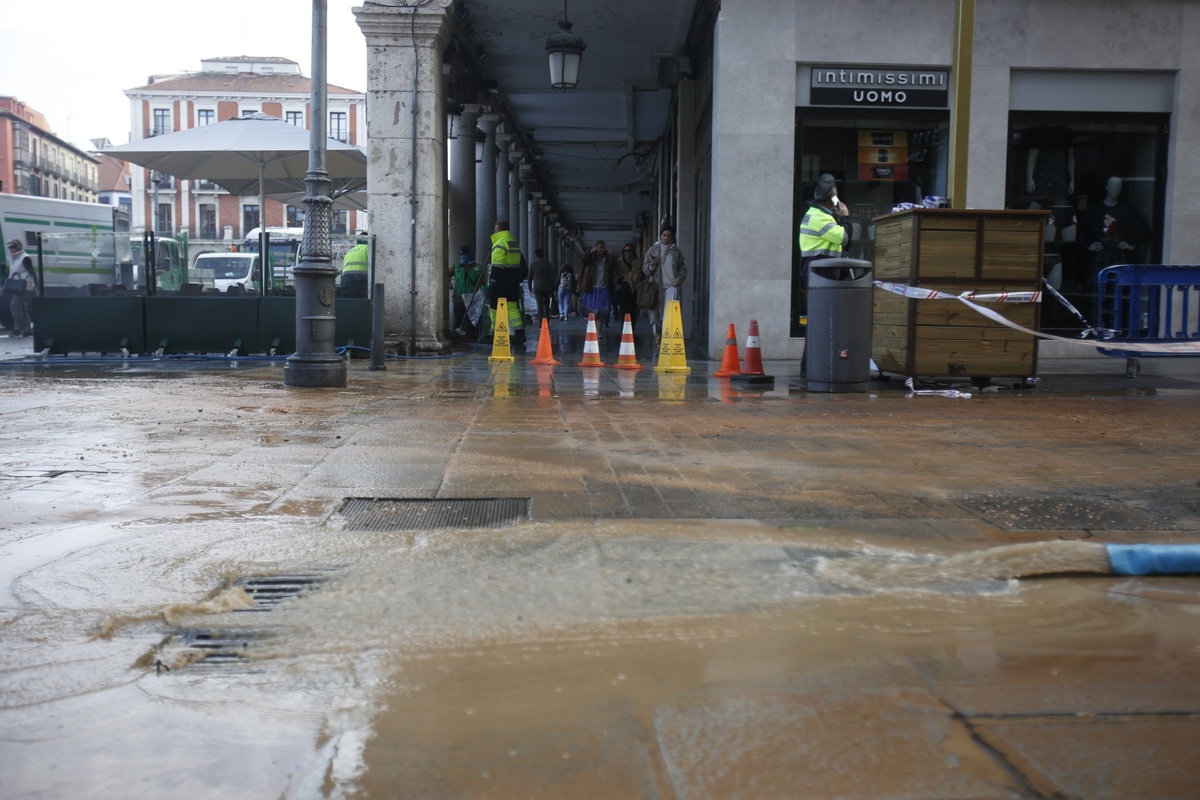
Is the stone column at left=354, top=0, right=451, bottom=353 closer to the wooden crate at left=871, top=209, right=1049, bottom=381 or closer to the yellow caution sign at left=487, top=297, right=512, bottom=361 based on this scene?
the yellow caution sign at left=487, top=297, right=512, bottom=361

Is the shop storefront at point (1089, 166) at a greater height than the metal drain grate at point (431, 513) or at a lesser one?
greater

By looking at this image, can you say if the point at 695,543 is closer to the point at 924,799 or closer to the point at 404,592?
the point at 404,592

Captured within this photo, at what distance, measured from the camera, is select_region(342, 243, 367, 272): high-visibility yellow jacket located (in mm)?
15414

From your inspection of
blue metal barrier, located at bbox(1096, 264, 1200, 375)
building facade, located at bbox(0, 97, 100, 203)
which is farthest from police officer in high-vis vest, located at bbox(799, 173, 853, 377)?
building facade, located at bbox(0, 97, 100, 203)

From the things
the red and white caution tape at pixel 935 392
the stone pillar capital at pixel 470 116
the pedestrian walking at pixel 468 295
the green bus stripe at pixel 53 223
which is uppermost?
the stone pillar capital at pixel 470 116

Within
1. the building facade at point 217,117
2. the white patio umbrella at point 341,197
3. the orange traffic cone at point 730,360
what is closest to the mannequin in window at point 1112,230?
the orange traffic cone at point 730,360

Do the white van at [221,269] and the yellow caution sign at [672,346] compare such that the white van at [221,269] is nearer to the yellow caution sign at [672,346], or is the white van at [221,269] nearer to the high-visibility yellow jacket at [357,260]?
the high-visibility yellow jacket at [357,260]

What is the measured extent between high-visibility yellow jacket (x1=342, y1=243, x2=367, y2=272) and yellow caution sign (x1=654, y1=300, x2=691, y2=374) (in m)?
4.93

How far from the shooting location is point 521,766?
228 cm

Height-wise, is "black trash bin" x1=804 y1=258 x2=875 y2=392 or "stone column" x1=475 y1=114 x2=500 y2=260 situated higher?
"stone column" x1=475 y1=114 x2=500 y2=260

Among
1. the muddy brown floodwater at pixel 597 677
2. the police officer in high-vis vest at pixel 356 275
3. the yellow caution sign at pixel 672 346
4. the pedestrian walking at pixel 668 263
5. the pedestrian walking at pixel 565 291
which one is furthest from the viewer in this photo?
the pedestrian walking at pixel 565 291

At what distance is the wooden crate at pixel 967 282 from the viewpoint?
34.2ft

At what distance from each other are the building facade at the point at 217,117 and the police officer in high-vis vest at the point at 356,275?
2620 inches

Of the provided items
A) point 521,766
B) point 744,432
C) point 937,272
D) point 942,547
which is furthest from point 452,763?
point 937,272
